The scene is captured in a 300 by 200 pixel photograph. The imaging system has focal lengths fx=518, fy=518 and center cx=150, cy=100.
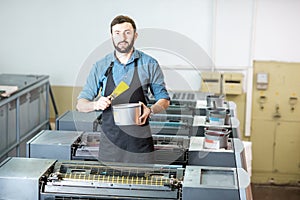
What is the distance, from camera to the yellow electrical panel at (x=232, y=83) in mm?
4512

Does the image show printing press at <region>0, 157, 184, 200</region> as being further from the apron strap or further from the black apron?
the apron strap

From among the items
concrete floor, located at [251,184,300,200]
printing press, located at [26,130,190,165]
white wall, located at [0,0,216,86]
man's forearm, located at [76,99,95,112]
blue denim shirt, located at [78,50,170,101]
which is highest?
white wall, located at [0,0,216,86]

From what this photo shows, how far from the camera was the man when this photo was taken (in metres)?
2.26

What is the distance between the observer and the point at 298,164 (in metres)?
4.62

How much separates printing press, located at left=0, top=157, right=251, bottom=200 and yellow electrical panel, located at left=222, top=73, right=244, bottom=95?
2.60 m

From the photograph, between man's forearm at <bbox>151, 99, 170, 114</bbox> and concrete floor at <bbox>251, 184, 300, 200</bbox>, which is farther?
concrete floor at <bbox>251, 184, 300, 200</bbox>

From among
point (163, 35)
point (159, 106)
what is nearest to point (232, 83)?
point (163, 35)

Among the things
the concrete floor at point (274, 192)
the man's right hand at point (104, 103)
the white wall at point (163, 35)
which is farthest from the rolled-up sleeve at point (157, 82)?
the concrete floor at point (274, 192)

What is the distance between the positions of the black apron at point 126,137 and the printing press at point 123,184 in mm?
348

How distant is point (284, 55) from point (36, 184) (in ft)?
10.4

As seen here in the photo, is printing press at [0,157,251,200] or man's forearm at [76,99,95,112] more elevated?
man's forearm at [76,99,95,112]

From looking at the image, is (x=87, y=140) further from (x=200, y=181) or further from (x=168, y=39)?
(x=168, y=39)

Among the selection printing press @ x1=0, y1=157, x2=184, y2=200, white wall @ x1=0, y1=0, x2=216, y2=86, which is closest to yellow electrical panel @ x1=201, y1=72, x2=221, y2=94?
white wall @ x1=0, y1=0, x2=216, y2=86

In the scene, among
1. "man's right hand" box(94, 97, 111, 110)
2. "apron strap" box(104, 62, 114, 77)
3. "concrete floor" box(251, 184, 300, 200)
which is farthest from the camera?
"concrete floor" box(251, 184, 300, 200)
